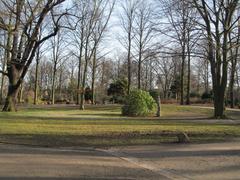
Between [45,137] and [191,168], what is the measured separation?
7930mm

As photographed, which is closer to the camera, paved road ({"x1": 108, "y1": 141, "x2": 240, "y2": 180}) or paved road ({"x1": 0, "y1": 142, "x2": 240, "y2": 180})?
paved road ({"x1": 0, "y1": 142, "x2": 240, "y2": 180})

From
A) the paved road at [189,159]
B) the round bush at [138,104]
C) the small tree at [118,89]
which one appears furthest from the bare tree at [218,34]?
the small tree at [118,89]

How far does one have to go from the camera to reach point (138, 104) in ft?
→ 130

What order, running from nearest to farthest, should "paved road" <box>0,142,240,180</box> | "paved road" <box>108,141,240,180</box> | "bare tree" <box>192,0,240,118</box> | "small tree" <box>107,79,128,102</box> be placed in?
"paved road" <box>0,142,240,180</box> < "paved road" <box>108,141,240,180</box> < "bare tree" <box>192,0,240,118</box> < "small tree" <box>107,79,128,102</box>

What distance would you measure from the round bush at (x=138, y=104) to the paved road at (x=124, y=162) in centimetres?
2292

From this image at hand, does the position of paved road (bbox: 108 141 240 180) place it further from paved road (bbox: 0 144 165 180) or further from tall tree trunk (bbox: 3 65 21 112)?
tall tree trunk (bbox: 3 65 21 112)

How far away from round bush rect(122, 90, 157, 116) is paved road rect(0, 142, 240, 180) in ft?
75.2

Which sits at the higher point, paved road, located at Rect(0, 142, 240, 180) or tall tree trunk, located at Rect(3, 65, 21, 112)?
tall tree trunk, located at Rect(3, 65, 21, 112)

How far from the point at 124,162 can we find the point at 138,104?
88.1ft

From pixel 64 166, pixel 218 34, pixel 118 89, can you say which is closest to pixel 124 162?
pixel 64 166

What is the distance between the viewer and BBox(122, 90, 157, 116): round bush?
39.6 meters

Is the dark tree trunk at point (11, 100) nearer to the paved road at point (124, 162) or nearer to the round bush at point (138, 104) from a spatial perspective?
the round bush at point (138, 104)

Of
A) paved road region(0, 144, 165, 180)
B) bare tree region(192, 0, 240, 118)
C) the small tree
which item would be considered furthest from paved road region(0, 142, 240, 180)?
the small tree

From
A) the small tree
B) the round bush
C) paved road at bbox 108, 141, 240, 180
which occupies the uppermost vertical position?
the small tree
